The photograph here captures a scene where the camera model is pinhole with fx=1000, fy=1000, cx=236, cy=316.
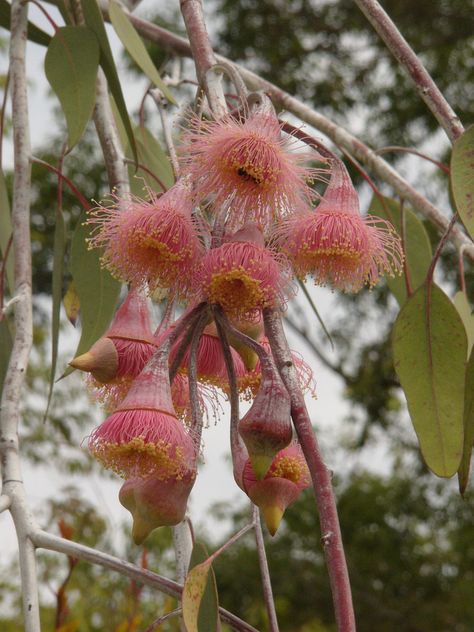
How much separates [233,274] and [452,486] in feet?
17.5

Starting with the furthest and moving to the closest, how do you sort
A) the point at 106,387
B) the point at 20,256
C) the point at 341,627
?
the point at 20,256 → the point at 106,387 → the point at 341,627

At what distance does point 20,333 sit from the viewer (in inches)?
38.1

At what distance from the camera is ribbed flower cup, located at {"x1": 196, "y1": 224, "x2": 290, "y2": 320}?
0.68m

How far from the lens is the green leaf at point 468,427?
33.8 inches

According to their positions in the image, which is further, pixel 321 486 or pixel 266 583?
pixel 266 583

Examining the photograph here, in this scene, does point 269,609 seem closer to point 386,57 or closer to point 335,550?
point 335,550

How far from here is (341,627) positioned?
563mm

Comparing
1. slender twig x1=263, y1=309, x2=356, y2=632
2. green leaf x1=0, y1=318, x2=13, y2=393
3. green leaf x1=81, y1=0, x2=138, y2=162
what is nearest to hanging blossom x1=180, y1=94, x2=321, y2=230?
slender twig x1=263, y1=309, x2=356, y2=632

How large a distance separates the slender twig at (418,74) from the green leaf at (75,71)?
41 centimetres

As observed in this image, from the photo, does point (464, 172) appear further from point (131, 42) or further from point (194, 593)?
point (131, 42)

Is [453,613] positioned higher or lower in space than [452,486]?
lower

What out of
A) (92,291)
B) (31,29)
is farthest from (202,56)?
(31,29)

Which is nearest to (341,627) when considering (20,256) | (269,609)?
(269,609)

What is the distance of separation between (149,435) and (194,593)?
11 centimetres
